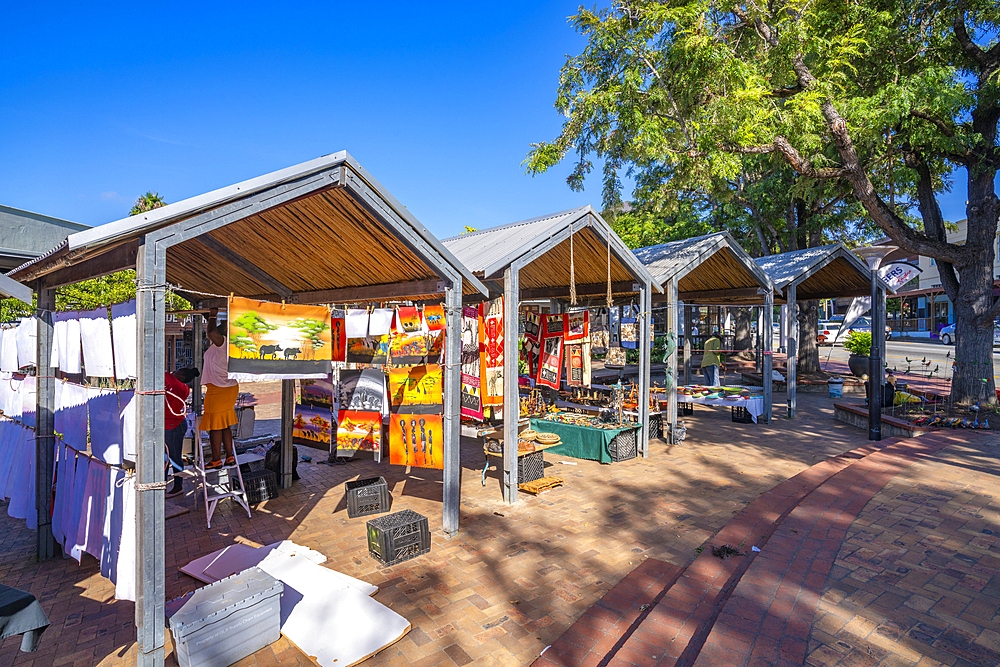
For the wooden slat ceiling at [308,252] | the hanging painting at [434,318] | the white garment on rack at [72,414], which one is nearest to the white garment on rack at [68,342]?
the white garment on rack at [72,414]

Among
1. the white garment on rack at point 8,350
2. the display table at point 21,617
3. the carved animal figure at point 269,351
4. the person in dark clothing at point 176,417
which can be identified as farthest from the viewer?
the person in dark clothing at point 176,417

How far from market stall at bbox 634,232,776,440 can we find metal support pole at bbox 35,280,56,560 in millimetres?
9276

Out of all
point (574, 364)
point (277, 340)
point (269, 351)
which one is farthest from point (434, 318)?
point (574, 364)

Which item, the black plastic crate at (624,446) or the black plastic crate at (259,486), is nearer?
the black plastic crate at (259,486)

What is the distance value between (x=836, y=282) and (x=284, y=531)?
16.3 m

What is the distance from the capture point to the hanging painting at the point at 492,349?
7.64 meters

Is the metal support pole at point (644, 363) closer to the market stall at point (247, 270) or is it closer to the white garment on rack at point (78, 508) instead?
the market stall at point (247, 270)

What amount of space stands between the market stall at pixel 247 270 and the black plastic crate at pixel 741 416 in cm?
918

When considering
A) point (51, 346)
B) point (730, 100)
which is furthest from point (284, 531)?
point (730, 100)

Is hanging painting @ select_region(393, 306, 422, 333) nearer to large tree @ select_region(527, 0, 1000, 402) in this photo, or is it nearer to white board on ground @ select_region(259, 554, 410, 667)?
white board on ground @ select_region(259, 554, 410, 667)

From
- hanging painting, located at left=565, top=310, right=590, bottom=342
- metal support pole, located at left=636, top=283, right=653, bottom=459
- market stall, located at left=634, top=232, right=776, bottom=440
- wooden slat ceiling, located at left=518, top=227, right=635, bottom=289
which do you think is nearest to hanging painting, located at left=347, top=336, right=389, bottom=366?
wooden slat ceiling, located at left=518, top=227, right=635, bottom=289

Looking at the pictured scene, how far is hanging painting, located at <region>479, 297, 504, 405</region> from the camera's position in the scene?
25.1 ft

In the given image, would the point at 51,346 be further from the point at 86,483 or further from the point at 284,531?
the point at 284,531

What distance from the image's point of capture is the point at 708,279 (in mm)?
13289
